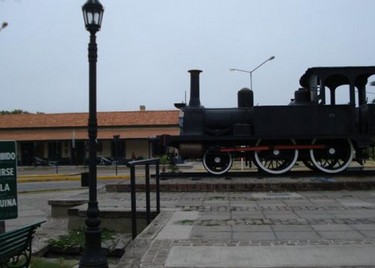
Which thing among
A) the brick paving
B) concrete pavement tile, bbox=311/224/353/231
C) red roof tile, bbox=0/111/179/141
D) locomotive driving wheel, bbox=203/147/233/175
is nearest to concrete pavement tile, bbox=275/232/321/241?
the brick paving

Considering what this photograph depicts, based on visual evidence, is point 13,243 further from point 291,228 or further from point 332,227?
point 332,227

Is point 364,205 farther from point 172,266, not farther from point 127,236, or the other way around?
point 172,266

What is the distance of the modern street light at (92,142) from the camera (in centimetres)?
684

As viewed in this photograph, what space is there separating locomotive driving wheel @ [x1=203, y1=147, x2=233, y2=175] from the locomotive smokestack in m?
1.66

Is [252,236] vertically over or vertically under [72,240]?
over

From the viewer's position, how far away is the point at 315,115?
51.8 feet

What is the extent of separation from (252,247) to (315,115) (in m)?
9.56

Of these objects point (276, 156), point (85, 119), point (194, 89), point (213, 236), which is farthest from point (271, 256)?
point (85, 119)

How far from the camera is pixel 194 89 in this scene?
16781 mm

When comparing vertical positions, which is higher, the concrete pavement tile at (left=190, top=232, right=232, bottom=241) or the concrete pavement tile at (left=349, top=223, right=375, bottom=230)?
the concrete pavement tile at (left=349, top=223, right=375, bottom=230)

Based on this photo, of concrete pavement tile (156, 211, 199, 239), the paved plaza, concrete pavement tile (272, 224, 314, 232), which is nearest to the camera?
the paved plaza

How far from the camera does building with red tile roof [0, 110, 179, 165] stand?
53.8m

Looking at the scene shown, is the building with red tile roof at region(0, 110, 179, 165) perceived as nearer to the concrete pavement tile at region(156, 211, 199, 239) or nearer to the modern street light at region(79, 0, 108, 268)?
the concrete pavement tile at region(156, 211, 199, 239)

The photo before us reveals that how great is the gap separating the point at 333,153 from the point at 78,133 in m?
41.6
